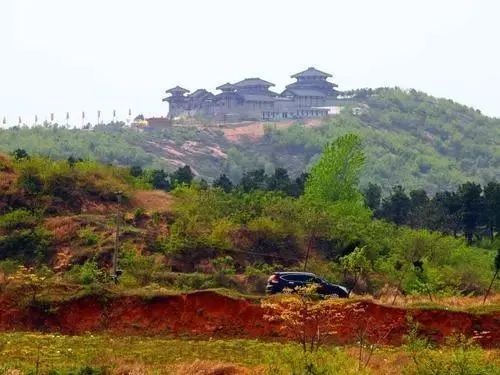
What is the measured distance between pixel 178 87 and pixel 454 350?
11064 cm

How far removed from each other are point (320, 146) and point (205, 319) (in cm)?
8843

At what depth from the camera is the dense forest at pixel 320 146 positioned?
9569 cm

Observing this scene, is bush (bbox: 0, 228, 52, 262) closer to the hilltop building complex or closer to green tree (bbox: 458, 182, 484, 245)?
green tree (bbox: 458, 182, 484, 245)

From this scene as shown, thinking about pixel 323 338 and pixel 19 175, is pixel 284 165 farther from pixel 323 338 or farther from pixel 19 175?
pixel 323 338

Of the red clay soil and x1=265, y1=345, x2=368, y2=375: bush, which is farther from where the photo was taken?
the red clay soil

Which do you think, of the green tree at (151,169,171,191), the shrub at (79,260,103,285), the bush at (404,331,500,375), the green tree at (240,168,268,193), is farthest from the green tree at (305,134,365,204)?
the bush at (404,331,500,375)

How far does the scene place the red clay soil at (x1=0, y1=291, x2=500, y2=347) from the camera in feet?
78.7

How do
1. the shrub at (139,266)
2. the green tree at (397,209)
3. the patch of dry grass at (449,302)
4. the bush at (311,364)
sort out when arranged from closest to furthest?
the bush at (311,364), the patch of dry grass at (449,302), the shrub at (139,266), the green tree at (397,209)

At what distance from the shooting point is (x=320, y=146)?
368 ft

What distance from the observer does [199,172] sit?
3922 inches

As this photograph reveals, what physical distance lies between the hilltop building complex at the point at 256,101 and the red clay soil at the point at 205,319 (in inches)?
3821

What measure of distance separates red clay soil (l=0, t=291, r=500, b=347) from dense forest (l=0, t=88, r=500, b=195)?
5911 cm

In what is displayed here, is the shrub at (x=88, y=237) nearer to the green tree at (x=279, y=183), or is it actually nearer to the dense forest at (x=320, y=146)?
the green tree at (x=279, y=183)

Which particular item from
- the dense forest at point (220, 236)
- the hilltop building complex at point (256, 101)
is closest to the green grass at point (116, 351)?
the dense forest at point (220, 236)
